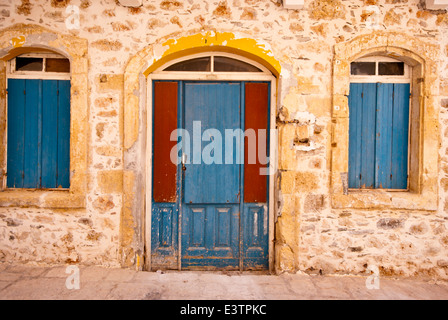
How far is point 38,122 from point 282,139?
3142mm

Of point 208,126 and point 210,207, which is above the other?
point 208,126

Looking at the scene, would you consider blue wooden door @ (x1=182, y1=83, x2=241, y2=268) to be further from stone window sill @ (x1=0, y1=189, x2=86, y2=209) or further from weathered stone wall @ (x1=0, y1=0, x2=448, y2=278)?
stone window sill @ (x1=0, y1=189, x2=86, y2=209)

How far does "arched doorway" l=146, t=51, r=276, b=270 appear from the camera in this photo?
12.0 ft

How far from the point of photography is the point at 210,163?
367cm

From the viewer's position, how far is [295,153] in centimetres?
348

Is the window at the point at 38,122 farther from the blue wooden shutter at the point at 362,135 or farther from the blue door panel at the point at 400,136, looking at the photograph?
the blue door panel at the point at 400,136

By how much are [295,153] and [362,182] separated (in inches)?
39.3

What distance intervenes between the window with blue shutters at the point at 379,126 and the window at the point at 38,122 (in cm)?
373

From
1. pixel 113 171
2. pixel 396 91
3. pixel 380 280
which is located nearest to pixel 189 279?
pixel 113 171

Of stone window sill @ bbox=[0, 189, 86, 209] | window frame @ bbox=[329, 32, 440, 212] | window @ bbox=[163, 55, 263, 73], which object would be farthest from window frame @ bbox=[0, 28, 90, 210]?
window frame @ bbox=[329, 32, 440, 212]

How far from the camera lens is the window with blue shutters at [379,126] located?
359 cm

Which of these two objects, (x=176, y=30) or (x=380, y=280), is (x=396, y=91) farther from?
(x=176, y=30)
